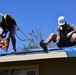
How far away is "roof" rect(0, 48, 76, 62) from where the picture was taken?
273 inches

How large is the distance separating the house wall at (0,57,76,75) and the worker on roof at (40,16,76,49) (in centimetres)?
58

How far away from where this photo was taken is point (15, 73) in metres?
7.84

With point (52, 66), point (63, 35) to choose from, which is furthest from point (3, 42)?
point (52, 66)

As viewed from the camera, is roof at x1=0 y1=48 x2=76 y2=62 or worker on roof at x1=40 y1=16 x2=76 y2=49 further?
worker on roof at x1=40 y1=16 x2=76 y2=49

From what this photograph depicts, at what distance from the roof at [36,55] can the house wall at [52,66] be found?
0.41 meters

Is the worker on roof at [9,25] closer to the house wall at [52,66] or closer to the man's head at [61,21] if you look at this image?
the house wall at [52,66]

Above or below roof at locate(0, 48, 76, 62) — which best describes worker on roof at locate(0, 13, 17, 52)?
above

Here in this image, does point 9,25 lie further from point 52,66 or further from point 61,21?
point 52,66

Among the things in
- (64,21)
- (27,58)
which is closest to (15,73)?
(27,58)

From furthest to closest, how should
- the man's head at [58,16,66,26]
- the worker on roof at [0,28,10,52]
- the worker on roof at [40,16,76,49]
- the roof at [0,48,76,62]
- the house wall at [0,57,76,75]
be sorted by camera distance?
the worker on roof at [0,28,10,52]
the man's head at [58,16,66,26]
the worker on roof at [40,16,76,49]
the house wall at [0,57,76,75]
the roof at [0,48,76,62]

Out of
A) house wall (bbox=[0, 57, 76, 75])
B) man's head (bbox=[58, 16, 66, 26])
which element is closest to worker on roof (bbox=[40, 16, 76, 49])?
man's head (bbox=[58, 16, 66, 26])

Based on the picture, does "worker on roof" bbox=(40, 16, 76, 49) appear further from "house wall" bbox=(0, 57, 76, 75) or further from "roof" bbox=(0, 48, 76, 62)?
"roof" bbox=(0, 48, 76, 62)

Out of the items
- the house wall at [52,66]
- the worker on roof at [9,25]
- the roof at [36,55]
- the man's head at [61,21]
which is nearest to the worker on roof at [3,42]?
the worker on roof at [9,25]

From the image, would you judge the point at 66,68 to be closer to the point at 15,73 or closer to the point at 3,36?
the point at 15,73
